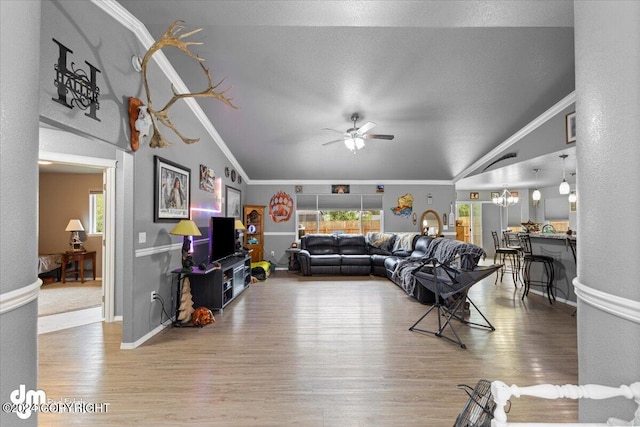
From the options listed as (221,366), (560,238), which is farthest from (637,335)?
(560,238)

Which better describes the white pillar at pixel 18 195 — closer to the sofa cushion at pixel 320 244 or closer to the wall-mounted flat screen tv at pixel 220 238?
the wall-mounted flat screen tv at pixel 220 238

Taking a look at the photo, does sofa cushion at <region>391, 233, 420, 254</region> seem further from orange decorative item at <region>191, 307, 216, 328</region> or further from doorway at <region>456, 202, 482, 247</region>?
orange decorative item at <region>191, 307, 216, 328</region>

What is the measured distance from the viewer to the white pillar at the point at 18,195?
1195 mm

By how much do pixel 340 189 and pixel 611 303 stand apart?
7.49m

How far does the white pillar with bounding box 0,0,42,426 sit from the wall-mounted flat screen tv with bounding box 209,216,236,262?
343 cm

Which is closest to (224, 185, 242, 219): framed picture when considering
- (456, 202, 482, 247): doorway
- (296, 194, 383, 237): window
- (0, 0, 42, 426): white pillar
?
(296, 194, 383, 237): window

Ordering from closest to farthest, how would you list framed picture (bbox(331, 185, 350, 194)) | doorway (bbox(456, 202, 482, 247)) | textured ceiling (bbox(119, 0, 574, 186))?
textured ceiling (bbox(119, 0, 574, 186)) → framed picture (bbox(331, 185, 350, 194)) → doorway (bbox(456, 202, 482, 247))

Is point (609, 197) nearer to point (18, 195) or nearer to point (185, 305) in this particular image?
point (18, 195)

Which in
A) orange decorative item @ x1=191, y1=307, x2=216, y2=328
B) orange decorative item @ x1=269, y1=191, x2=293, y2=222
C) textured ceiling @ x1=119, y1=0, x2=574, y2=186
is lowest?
orange decorative item @ x1=191, y1=307, x2=216, y2=328

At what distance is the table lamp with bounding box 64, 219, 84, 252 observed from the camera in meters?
6.47

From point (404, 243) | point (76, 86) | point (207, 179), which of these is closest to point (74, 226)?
point (207, 179)

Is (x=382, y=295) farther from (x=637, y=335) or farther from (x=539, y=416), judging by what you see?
(x=637, y=335)

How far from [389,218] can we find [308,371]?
21.6ft

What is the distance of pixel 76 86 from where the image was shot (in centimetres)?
240
